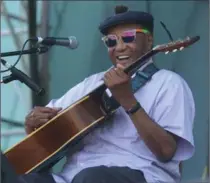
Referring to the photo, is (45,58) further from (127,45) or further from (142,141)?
(142,141)

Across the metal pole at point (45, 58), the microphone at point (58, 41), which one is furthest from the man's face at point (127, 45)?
the metal pole at point (45, 58)

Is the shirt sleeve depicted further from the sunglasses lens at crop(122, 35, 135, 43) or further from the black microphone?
the black microphone

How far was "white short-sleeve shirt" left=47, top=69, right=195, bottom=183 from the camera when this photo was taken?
246cm

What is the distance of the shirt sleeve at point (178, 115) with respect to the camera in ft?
8.01

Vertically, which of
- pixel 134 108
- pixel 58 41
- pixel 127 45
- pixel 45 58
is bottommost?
pixel 45 58

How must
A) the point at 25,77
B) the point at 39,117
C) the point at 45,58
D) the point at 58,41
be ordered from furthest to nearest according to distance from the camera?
the point at 45,58 < the point at 39,117 < the point at 58,41 < the point at 25,77

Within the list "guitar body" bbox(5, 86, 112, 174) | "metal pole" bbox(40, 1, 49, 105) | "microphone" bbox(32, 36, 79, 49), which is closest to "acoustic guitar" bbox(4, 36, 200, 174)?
"guitar body" bbox(5, 86, 112, 174)

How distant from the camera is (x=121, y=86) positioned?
239cm

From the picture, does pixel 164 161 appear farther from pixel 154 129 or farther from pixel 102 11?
pixel 102 11

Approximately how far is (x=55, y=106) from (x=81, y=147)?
245 millimetres

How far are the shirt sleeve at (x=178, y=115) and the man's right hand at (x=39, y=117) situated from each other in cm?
39

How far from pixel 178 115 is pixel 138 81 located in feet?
0.70

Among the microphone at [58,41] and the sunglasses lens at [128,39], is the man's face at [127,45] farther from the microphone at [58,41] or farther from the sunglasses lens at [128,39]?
the microphone at [58,41]

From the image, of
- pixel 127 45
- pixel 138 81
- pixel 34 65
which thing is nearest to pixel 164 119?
pixel 138 81
